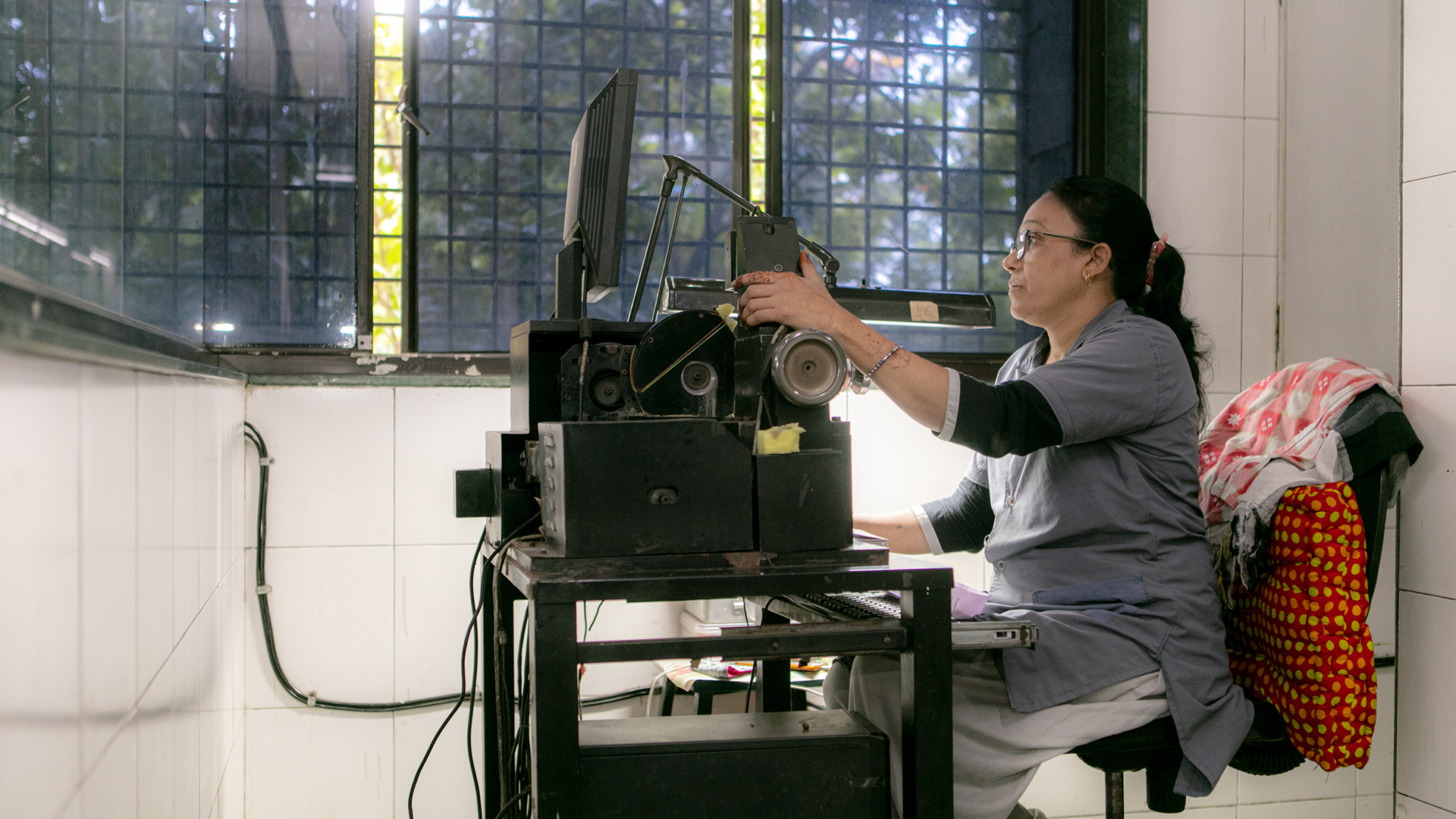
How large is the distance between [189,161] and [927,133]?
71.2 inches

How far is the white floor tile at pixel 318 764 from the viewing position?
215cm

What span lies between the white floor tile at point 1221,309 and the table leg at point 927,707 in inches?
70.3

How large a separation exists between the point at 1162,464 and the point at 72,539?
136cm

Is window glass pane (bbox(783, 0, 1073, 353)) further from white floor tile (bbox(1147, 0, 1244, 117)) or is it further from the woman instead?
the woman

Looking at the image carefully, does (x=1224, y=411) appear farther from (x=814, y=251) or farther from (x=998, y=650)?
(x=814, y=251)

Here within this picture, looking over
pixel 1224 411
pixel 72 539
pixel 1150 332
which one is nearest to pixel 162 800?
pixel 72 539

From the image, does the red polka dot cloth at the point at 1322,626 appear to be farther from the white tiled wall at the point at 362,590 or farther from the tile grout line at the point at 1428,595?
the white tiled wall at the point at 362,590

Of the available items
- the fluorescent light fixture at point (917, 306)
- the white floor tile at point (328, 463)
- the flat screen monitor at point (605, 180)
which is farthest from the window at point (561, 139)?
the fluorescent light fixture at point (917, 306)

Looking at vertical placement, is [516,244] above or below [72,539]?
above

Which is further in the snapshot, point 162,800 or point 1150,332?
point 1150,332

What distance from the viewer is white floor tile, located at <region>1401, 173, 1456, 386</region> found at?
1.83 m

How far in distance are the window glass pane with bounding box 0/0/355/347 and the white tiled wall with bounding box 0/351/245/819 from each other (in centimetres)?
12

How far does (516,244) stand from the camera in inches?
98.8

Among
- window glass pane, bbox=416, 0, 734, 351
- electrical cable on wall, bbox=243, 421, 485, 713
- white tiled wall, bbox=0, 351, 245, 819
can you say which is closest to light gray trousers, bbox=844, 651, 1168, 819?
white tiled wall, bbox=0, 351, 245, 819
